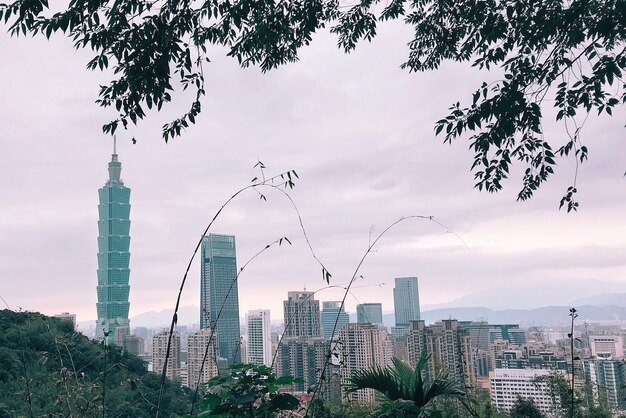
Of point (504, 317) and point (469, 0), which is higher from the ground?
point (469, 0)

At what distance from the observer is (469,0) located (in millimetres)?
3637

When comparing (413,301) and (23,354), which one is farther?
(413,301)

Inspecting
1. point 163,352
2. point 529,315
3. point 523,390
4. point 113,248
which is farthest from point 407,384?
point 113,248

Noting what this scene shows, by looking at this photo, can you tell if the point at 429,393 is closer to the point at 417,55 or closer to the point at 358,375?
the point at 358,375

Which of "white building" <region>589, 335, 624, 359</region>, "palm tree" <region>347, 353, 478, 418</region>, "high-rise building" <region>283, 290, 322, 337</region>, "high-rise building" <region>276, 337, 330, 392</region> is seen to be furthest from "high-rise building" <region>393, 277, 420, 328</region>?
"palm tree" <region>347, 353, 478, 418</region>

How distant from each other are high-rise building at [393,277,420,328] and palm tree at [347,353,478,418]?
245 feet

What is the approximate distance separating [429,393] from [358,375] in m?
0.29

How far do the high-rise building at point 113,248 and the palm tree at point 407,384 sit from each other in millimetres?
129296

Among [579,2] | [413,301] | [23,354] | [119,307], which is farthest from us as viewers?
[119,307]

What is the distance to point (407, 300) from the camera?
77500 mm

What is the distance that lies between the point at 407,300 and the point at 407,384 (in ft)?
256

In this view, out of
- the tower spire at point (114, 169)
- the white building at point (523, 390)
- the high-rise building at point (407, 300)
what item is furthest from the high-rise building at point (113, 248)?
the white building at point (523, 390)

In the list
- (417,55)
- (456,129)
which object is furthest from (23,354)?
(417,55)

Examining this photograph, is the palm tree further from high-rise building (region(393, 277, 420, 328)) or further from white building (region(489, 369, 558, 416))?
high-rise building (region(393, 277, 420, 328))
